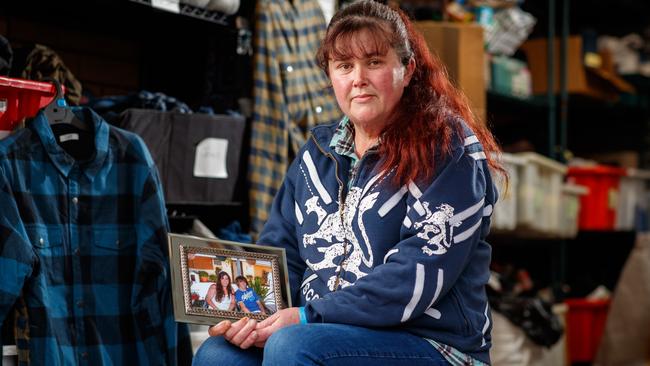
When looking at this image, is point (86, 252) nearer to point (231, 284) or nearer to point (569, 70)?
point (231, 284)

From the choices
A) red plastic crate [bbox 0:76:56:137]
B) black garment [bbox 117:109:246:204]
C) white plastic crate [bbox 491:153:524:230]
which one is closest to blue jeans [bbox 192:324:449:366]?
red plastic crate [bbox 0:76:56:137]

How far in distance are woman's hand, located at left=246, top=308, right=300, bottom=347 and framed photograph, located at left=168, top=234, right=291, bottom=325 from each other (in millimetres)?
56

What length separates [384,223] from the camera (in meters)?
1.90

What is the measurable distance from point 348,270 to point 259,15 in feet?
5.02

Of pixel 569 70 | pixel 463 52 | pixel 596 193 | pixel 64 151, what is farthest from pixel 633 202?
pixel 64 151

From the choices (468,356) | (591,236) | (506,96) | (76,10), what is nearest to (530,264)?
(591,236)

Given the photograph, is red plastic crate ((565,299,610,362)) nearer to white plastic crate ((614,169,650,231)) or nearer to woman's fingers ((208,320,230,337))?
white plastic crate ((614,169,650,231))

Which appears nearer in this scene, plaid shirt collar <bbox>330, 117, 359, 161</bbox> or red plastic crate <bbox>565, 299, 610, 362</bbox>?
plaid shirt collar <bbox>330, 117, 359, 161</bbox>

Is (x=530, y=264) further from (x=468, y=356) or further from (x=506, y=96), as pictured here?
(x=468, y=356)

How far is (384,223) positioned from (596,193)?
3.71 metres

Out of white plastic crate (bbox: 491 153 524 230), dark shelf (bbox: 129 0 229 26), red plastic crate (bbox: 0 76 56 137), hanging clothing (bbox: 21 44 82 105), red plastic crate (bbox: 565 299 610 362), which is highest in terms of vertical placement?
dark shelf (bbox: 129 0 229 26)

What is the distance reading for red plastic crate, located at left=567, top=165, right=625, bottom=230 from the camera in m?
5.27

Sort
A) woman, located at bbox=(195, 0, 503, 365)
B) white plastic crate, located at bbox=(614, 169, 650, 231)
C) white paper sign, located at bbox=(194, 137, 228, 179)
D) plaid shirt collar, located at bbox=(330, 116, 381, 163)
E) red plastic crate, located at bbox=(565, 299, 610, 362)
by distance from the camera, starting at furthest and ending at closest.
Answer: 1. white plastic crate, located at bbox=(614, 169, 650, 231)
2. red plastic crate, located at bbox=(565, 299, 610, 362)
3. white paper sign, located at bbox=(194, 137, 228, 179)
4. plaid shirt collar, located at bbox=(330, 116, 381, 163)
5. woman, located at bbox=(195, 0, 503, 365)

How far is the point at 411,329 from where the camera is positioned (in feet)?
6.03
